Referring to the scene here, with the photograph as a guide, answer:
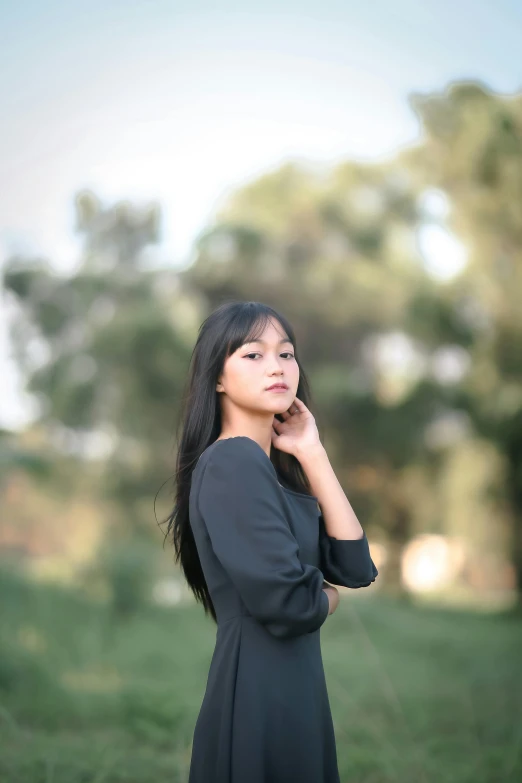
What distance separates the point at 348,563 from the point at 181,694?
368 cm

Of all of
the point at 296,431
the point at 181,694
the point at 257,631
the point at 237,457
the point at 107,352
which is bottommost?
the point at 257,631

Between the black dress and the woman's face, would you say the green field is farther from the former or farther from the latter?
the woman's face

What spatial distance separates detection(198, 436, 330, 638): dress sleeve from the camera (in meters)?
1.48

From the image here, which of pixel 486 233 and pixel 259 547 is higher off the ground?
pixel 486 233

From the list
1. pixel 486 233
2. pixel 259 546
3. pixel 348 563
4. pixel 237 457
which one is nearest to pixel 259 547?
pixel 259 546

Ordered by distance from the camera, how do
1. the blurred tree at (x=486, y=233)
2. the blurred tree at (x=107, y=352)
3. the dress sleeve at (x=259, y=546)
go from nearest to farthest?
the dress sleeve at (x=259, y=546) < the blurred tree at (x=486, y=233) < the blurred tree at (x=107, y=352)

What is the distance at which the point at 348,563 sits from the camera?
1720mm

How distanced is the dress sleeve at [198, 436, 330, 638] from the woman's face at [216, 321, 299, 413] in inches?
5.9

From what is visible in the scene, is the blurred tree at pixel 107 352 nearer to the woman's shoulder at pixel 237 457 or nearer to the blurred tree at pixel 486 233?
the blurred tree at pixel 486 233

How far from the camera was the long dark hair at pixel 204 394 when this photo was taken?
177 centimetres

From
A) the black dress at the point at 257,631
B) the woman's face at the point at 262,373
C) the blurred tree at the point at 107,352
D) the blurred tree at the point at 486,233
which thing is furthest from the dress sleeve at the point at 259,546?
the blurred tree at the point at 107,352

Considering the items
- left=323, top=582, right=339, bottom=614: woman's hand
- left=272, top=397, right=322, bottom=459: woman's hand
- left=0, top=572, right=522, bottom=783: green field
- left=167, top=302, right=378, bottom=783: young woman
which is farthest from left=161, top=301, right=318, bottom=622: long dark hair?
left=0, top=572, right=522, bottom=783: green field

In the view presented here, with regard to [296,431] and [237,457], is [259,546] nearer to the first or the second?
[237,457]

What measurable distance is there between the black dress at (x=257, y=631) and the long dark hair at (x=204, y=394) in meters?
0.14
